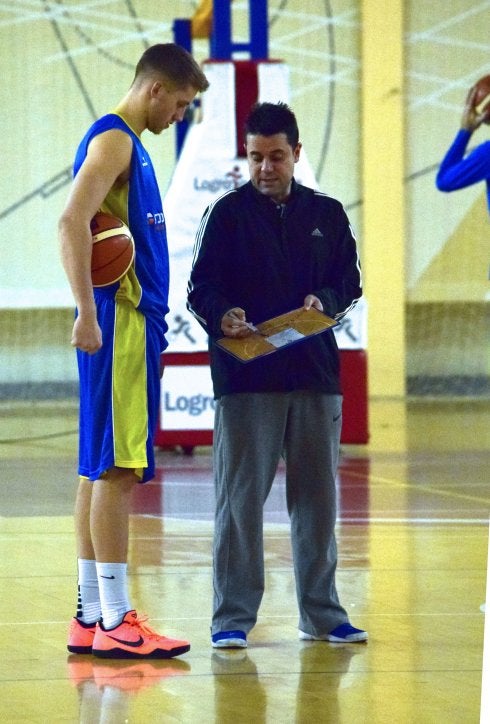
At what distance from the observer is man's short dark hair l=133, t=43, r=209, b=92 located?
13.1ft

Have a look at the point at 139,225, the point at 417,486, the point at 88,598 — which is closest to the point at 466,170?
the point at 417,486

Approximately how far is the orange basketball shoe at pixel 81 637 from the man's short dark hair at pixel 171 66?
1588mm

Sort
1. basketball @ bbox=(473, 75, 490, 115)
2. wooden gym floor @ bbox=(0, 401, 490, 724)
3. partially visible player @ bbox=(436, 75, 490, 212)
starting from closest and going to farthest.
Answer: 1. wooden gym floor @ bbox=(0, 401, 490, 724)
2. basketball @ bbox=(473, 75, 490, 115)
3. partially visible player @ bbox=(436, 75, 490, 212)

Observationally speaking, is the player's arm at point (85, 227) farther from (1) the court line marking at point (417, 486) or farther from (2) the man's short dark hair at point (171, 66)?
(1) the court line marking at point (417, 486)

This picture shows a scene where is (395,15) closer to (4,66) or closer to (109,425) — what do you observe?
(4,66)

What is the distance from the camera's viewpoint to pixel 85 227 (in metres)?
3.81

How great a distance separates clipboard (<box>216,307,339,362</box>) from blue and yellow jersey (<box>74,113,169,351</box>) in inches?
9.3

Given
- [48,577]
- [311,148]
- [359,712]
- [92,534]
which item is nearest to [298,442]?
[92,534]

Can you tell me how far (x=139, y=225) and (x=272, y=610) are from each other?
1.45 m

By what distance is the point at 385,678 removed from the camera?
3.69 meters

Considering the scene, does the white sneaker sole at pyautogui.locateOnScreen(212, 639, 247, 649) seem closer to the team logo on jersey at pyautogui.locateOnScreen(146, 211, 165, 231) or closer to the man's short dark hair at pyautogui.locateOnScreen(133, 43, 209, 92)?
the team logo on jersey at pyautogui.locateOnScreen(146, 211, 165, 231)

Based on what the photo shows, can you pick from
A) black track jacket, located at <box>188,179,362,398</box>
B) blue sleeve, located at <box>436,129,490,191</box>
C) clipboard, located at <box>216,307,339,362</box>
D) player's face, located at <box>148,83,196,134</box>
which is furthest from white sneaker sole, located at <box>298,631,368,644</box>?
blue sleeve, located at <box>436,129,490,191</box>

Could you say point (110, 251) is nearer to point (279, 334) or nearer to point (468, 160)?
point (279, 334)

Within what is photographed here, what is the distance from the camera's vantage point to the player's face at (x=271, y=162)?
4.08 m
